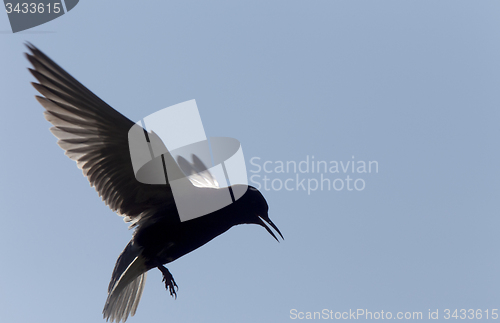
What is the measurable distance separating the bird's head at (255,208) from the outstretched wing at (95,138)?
0.85 metres

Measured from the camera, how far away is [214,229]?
18.1 ft

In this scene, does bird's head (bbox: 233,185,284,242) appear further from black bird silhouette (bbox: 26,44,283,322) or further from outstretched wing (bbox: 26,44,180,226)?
outstretched wing (bbox: 26,44,180,226)

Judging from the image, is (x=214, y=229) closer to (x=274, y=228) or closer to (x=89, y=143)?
(x=274, y=228)

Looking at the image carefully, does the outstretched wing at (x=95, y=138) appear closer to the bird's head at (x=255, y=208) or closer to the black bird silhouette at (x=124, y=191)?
the black bird silhouette at (x=124, y=191)

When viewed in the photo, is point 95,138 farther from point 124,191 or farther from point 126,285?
point 126,285

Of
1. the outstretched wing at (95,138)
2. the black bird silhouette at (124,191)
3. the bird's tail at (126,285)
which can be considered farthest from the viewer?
the bird's tail at (126,285)

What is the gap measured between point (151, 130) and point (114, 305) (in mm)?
2644

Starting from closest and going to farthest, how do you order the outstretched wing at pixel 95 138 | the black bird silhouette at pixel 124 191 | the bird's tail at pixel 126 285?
the outstretched wing at pixel 95 138
the black bird silhouette at pixel 124 191
the bird's tail at pixel 126 285

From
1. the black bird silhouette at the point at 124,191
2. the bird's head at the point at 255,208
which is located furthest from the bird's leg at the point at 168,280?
the bird's head at the point at 255,208

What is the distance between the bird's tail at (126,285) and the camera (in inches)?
222

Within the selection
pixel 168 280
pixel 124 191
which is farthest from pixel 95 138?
pixel 168 280

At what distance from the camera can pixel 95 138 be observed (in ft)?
17.3

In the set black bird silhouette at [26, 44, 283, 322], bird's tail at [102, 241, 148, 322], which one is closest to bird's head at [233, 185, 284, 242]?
black bird silhouette at [26, 44, 283, 322]

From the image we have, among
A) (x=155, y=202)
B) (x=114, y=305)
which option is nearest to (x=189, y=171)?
(x=155, y=202)
